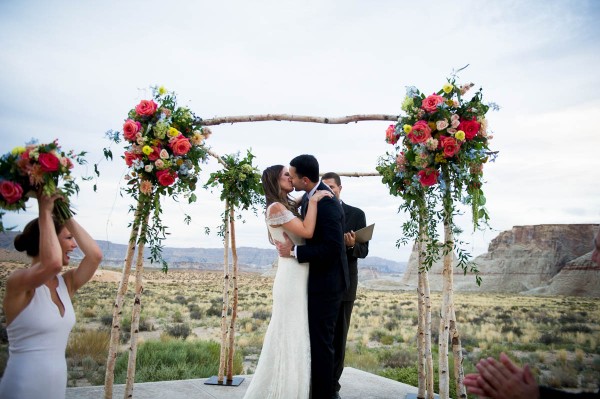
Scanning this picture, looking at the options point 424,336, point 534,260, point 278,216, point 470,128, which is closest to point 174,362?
point 424,336

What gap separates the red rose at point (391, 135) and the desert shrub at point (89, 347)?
33.3 ft

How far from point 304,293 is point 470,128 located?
2.29 m

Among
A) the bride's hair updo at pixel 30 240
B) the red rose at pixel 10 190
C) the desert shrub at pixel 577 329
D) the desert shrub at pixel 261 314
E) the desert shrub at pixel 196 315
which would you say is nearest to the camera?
the red rose at pixel 10 190

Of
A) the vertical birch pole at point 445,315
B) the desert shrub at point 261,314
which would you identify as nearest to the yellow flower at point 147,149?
the vertical birch pole at point 445,315

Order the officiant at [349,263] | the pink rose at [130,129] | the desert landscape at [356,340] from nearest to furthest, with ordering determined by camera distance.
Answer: the pink rose at [130,129] → the officiant at [349,263] → the desert landscape at [356,340]

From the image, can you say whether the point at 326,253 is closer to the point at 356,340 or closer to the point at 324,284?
the point at 324,284

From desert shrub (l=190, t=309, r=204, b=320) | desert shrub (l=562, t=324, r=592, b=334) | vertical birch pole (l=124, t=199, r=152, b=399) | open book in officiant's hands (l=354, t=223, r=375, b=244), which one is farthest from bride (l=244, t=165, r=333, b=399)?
desert shrub (l=562, t=324, r=592, b=334)

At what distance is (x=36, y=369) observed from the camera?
2607 mm

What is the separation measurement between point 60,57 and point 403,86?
244 inches

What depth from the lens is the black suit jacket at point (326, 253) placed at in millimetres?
4188

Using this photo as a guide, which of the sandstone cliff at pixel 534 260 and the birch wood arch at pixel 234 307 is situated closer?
the birch wood arch at pixel 234 307

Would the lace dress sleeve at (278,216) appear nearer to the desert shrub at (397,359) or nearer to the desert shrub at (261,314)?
the desert shrub at (397,359)

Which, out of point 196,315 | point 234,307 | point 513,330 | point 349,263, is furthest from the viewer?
point 196,315

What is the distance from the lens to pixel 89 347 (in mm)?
12414
